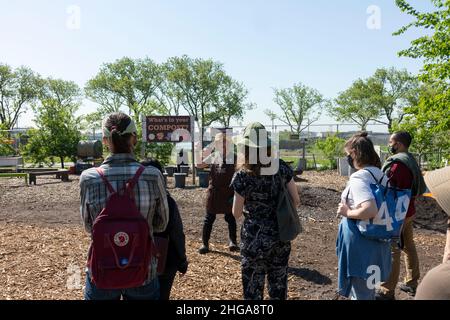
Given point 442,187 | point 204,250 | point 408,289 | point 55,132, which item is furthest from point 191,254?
point 55,132


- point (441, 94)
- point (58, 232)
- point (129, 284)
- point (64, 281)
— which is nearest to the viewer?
point (129, 284)

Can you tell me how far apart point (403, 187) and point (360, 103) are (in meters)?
44.4

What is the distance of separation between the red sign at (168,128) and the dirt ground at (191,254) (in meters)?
5.28

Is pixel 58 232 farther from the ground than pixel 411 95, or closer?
closer

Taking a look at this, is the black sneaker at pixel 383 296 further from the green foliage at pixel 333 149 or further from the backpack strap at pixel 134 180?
the green foliage at pixel 333 149

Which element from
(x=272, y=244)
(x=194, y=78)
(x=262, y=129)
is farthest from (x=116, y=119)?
(x=194, y=78)

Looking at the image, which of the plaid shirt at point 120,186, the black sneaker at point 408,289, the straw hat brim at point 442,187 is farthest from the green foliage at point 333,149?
the straw hat brim at point 442,187

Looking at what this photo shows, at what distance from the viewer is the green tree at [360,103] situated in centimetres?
4544

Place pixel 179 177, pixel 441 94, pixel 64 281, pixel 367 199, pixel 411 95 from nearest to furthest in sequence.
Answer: pixel 367 199 < pixel 64 281 < pixel 441 94 < pixel 179 177 < pixel 411 95

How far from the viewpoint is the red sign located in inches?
600

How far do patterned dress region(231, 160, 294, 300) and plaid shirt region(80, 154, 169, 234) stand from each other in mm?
848

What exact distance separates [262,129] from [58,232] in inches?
199

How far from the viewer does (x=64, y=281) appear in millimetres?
4625
